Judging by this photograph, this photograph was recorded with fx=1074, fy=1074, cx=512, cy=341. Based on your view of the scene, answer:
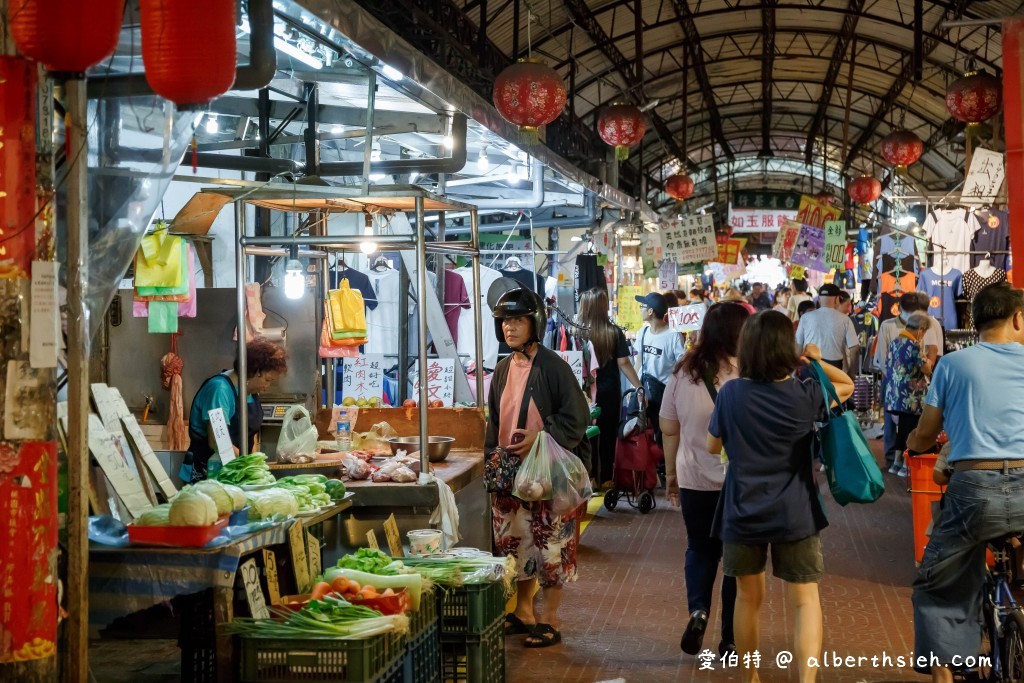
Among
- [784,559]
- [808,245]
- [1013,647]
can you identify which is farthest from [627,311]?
[1013,647]


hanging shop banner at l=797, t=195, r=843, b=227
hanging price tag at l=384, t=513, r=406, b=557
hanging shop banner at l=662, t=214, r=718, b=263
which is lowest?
hanging price tag at l=384, t=513, r=406, b=557

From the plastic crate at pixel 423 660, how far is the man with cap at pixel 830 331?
31.0 ft

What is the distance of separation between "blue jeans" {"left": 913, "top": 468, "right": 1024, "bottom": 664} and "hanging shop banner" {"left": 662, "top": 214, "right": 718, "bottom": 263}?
1294 cm

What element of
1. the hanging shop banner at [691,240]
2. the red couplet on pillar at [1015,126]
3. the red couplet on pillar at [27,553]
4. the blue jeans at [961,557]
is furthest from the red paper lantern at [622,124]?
the red couplet on pillar at [27,553]

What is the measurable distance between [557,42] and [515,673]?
12327mm

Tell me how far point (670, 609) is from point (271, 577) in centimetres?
328

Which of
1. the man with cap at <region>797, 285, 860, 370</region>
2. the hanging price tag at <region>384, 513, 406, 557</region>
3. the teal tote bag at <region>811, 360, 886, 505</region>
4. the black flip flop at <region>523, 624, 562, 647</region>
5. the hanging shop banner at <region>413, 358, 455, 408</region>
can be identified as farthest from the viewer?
the man with cap at <region>797, 285, 860, 370</region>

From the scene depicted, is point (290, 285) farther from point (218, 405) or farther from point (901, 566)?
point (901, 566)

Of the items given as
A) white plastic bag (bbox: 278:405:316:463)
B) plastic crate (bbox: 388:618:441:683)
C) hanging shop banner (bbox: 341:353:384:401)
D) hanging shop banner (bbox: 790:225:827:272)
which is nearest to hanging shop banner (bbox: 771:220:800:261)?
hanging shop banner (bbox: 790:225:827:272)

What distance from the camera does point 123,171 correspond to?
166 inches

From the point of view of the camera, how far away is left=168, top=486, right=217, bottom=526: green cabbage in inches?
166

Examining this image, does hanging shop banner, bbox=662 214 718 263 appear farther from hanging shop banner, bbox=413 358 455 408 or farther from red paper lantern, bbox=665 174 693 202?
hanging shop banner, bbox=413 358 455 408

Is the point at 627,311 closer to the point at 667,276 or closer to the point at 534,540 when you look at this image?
the point at 667,276

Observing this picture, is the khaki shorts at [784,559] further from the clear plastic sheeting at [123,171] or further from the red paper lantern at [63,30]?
the red paper lantern at [63,30]
